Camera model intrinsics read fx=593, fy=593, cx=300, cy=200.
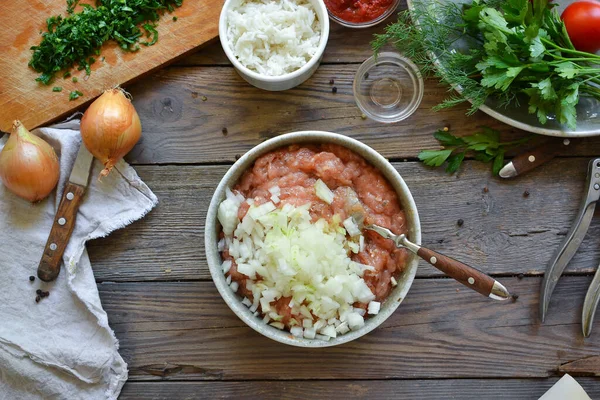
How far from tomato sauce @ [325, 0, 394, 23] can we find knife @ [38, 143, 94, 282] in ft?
3.67

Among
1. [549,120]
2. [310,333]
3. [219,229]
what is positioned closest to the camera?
[310,333]

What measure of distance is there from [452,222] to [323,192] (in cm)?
61

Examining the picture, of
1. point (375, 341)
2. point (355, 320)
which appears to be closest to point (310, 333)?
point (355, 320)

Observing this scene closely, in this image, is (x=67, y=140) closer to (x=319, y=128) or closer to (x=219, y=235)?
(x=219, y=235)

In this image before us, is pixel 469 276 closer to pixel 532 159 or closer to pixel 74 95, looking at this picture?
pixel 532 159

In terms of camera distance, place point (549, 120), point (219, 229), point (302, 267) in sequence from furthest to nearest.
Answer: point (549, 120), point (219, 229), point (302, 267)

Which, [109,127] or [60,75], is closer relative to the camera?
[109,127]

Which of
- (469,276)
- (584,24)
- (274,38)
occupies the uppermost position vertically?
(584,24)

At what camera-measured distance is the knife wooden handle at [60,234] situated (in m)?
2.28

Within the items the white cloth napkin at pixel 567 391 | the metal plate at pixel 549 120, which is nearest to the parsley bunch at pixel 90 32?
the metal plate at pixel 549 120

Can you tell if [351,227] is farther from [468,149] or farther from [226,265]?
[468,149]

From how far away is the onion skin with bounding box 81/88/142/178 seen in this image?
2180 mm

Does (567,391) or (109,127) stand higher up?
(109,127)

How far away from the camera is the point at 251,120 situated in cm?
238
